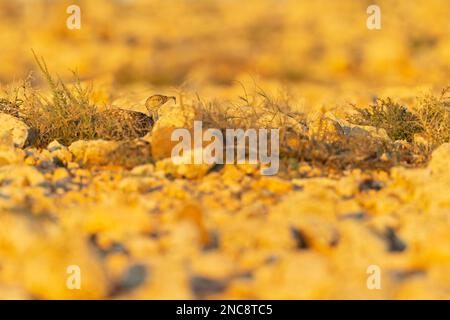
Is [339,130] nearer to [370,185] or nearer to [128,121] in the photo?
[370,185]

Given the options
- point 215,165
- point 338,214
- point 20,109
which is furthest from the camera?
point 20,109

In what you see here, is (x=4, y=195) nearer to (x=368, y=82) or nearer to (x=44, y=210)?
(x=44, y=210)

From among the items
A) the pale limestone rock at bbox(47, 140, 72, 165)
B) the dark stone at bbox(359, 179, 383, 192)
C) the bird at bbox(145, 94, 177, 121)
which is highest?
the bird at bbox(145, 94, 177, 121)

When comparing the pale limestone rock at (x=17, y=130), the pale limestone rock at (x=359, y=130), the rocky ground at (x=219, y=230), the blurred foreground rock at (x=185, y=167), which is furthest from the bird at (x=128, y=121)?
the pale limestone rock at (x=359, y=130)

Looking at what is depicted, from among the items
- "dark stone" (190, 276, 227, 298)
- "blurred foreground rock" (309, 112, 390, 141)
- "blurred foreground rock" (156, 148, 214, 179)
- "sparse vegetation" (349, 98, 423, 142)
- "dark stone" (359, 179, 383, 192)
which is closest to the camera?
"dark stone" (190, 276, 227, 298)

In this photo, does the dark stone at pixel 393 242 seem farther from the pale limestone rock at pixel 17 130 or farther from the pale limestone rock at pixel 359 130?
the pale limestone rock at pixel 17 130

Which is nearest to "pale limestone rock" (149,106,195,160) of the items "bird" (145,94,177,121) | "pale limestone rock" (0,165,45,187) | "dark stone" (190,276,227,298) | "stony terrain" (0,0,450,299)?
"stony terrain" (0,0,450,299)

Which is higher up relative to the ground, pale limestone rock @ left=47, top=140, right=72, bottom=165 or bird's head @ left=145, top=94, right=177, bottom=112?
bird's head @ left=145, top=94, right=177, bottom=112

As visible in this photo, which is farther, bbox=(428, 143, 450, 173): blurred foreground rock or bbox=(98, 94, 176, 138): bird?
bbox=(98, 94, 176, 138): bird

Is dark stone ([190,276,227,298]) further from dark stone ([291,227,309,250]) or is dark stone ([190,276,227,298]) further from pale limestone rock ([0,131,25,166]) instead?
pale limestone rock ([0,131,25,166])
